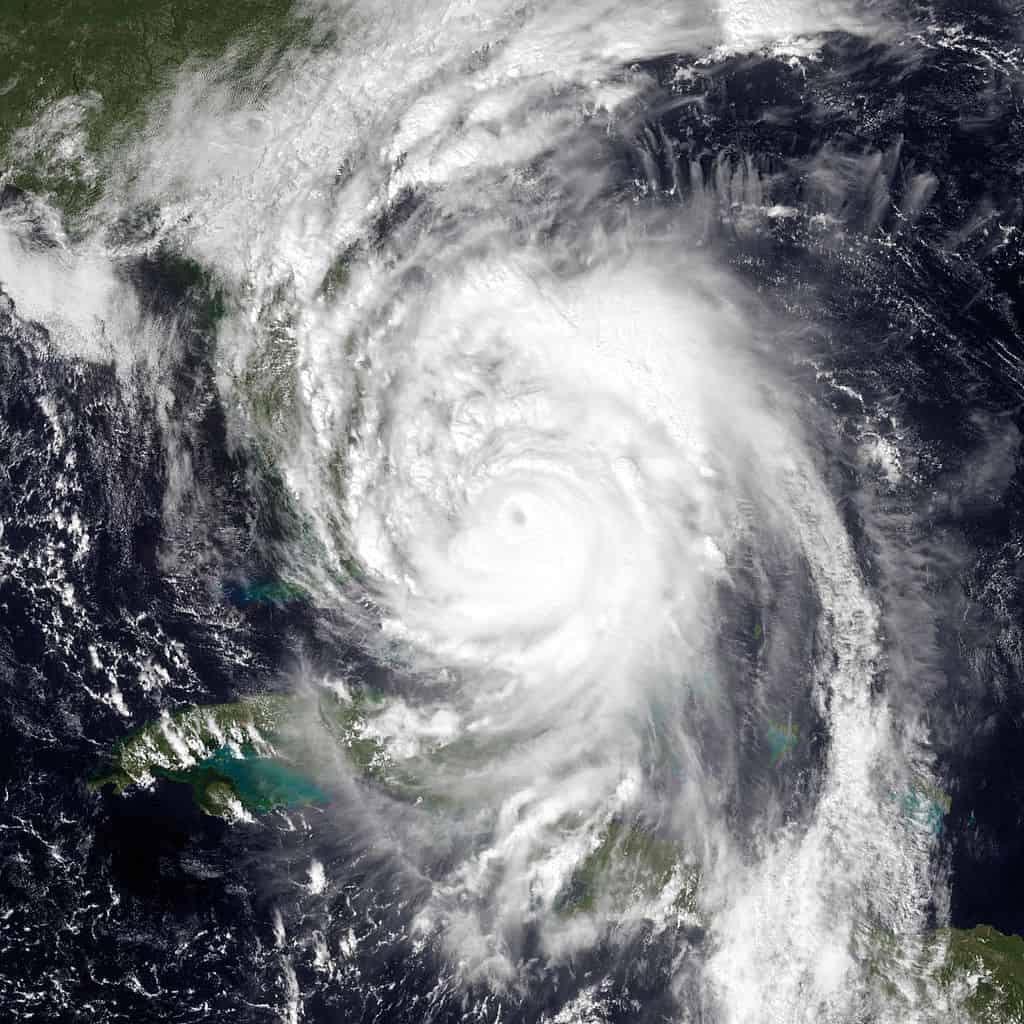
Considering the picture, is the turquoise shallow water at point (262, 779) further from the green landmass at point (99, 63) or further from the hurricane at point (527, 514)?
the green landmass at point (99, 63)

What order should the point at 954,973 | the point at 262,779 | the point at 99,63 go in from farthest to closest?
1. the point at 99,63
2. the point at 262,779
3. the point at 954,973

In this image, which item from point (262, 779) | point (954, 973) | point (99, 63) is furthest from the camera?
point (99, 63)

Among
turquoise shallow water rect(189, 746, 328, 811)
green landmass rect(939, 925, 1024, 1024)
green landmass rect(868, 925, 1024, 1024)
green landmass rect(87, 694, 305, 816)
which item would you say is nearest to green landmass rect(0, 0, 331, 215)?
green landmass rect(87, 694, 305, 816)

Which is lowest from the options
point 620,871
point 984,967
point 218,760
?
point 984,967

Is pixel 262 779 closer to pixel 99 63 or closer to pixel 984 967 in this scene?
pixel 984 967

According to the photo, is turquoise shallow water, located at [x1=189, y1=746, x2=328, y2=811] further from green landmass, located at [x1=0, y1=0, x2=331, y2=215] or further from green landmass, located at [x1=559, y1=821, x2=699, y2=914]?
green landmass, located at [x1=0, y1=0, x2=331, y2=215]

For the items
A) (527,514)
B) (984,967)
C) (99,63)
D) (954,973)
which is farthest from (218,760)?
(984,967)

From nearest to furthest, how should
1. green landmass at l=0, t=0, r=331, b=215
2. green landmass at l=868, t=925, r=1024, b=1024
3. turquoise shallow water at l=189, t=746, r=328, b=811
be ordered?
green landmass at l=868, t=925, r=1024, b=1024
turquoise shallow water at l=189, t=746, r=328, b=811
green landmass at l=0, t=0, r=331, b=215

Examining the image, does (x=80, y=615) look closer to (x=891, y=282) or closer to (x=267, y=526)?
(x=267, y=526)
